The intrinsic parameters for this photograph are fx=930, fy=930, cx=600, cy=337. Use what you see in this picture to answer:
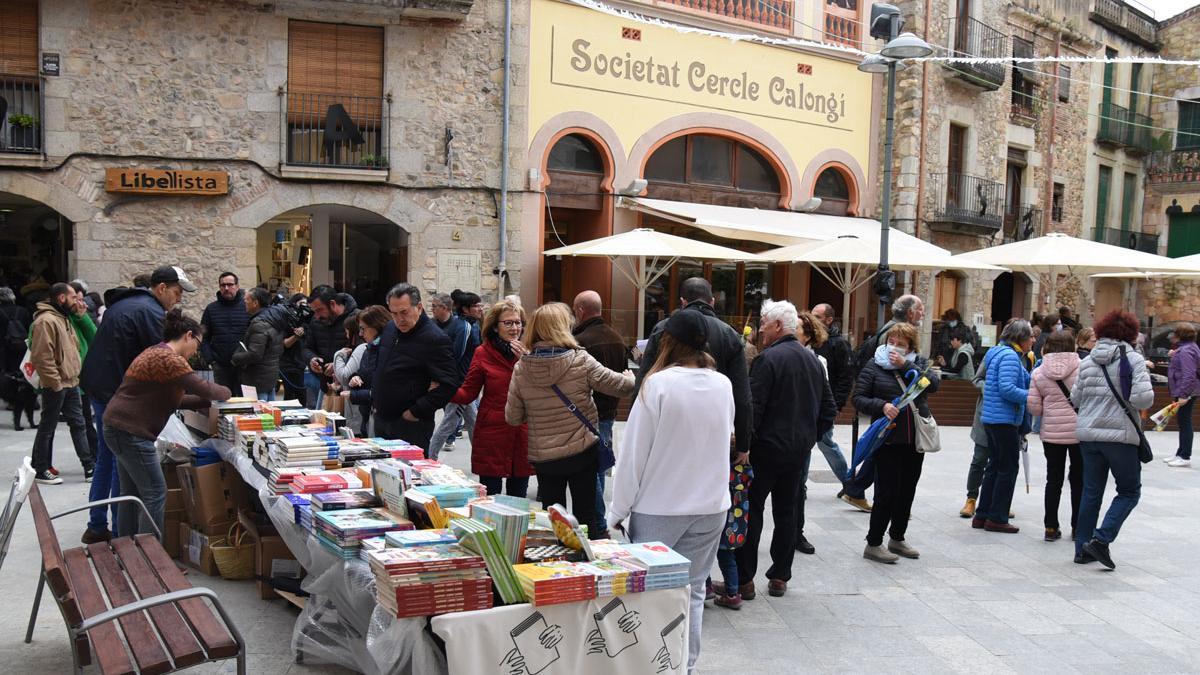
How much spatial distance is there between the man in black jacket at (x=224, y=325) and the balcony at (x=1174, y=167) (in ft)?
85.7

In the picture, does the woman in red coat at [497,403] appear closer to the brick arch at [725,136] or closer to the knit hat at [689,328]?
the knit hat at [689,328]

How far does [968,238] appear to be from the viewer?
20000mm

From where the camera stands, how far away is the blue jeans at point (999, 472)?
23.1 ft

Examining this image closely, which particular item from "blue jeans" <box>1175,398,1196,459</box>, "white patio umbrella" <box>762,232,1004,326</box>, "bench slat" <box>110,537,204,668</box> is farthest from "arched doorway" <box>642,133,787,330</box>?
"bench slat" <box>110,537,204,668</box>

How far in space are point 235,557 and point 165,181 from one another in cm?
931

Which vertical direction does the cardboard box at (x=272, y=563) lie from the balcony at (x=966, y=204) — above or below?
below

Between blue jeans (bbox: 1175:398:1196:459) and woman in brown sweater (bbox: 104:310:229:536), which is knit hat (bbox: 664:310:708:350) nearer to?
woman in brown sweater (bbox: 104:310:229:536)

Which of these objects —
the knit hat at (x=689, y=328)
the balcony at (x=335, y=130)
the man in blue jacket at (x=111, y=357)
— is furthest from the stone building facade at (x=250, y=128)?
the knit hat at (x=689, y=328)

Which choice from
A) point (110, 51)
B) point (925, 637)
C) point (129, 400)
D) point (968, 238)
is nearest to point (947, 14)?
point (968, 238)

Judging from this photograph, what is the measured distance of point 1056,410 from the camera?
6898 mm

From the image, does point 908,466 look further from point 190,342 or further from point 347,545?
point 190,342

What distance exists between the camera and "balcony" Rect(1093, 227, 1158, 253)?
80.2ft

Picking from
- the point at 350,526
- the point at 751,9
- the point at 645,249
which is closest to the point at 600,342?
the point at 350,526

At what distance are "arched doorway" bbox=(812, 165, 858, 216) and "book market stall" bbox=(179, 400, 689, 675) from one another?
1524cm
